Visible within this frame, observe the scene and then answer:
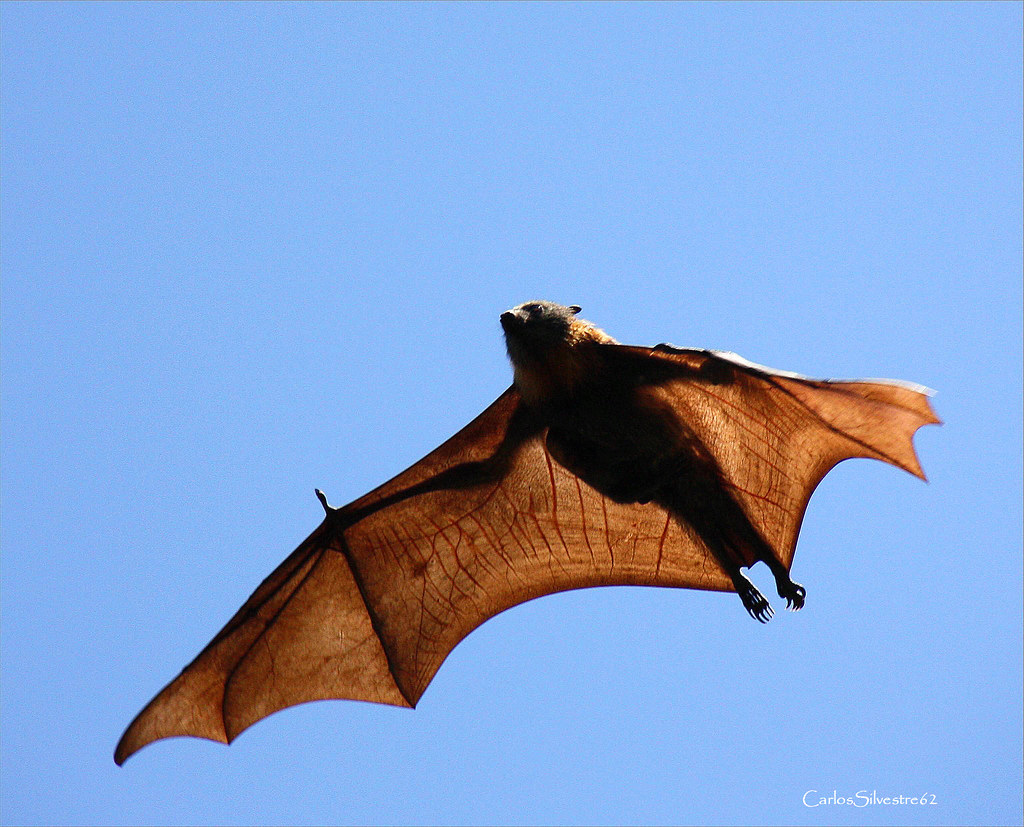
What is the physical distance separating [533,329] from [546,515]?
77.5 inches

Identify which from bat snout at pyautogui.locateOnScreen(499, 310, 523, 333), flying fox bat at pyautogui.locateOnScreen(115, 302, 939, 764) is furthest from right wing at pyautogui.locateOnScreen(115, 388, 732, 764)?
bat snout at pyautogui.locateOnScreen(499, 310, 523, 333)

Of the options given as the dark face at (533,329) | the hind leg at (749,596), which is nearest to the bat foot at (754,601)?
the hind leg at (749,596)

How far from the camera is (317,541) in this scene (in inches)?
369

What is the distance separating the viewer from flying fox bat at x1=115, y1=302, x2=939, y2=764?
8.52m

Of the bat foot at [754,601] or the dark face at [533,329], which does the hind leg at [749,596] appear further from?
the dark face at [533,329]

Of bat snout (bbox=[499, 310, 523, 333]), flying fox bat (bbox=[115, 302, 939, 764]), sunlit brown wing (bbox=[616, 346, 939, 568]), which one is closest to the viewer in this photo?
sunlit brown wing (bbox=[616, 346, 939, 568])

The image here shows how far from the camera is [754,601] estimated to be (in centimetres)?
878

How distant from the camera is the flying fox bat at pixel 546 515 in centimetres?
852

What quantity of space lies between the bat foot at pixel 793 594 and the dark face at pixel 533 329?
2.79 meters

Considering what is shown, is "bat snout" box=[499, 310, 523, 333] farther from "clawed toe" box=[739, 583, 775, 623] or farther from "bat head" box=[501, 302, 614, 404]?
"clawed toe" box=[739, 583, 775, 623]

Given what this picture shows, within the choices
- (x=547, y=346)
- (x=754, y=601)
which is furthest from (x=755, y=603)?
(x=547, y=346)

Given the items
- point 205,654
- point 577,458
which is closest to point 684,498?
point 577,458

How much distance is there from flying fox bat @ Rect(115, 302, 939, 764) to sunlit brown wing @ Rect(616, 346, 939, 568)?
1cm

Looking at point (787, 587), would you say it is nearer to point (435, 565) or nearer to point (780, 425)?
point (780, 425)
